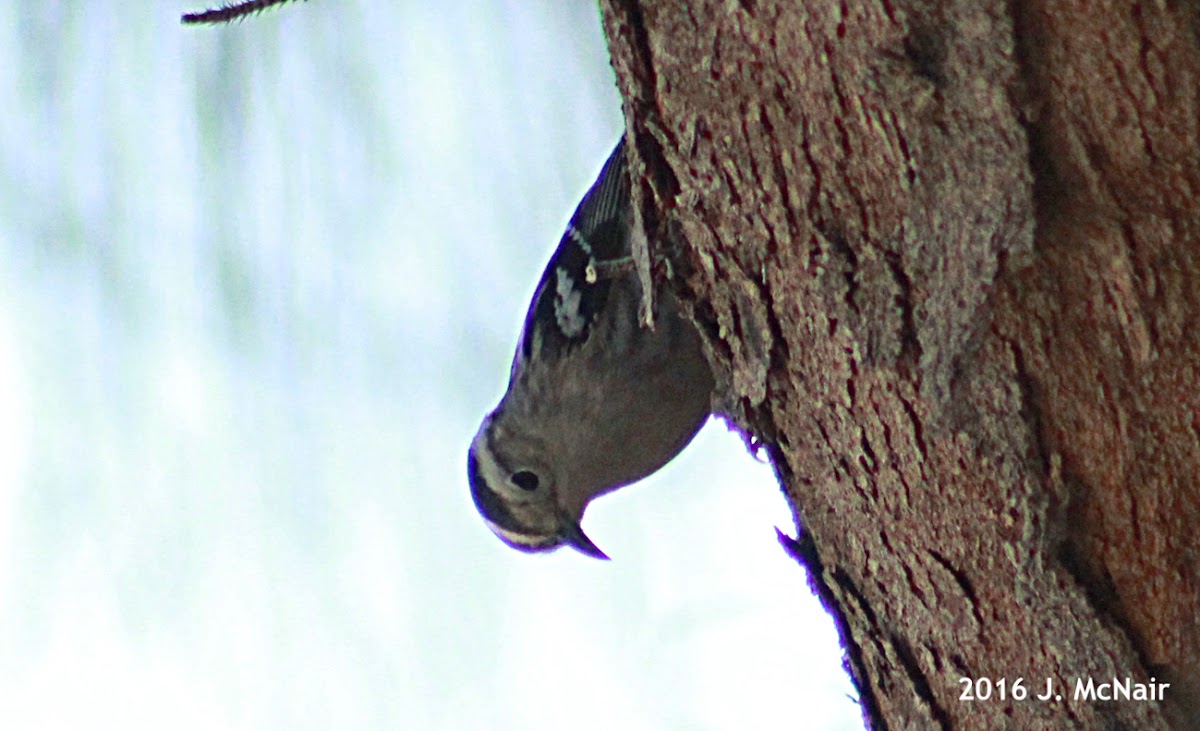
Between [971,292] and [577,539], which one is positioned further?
→ [577,539]

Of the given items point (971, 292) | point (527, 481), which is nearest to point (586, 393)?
point (527, 481)

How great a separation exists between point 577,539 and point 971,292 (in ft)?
5.37

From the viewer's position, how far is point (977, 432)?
3.64 ft

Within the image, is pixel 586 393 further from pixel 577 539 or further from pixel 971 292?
pixel 971 292

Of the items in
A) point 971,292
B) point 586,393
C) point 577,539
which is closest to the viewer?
point 971,292

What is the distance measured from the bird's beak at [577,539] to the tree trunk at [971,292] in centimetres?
122

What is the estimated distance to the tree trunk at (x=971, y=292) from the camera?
0.94m

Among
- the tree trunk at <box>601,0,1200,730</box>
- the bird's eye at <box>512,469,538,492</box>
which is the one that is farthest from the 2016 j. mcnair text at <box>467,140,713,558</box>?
the tree trunk at <box>601,0,1200,730</box>

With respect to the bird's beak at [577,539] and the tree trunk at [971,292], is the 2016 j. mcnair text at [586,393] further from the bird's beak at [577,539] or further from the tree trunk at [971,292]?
the tree trunk at [971,292]

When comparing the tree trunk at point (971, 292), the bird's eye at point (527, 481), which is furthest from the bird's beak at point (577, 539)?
Result: the tree trunk at point (971, 292)

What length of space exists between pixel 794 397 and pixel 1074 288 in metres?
0.39

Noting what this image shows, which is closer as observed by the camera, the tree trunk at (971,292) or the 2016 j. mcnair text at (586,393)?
the tree trunk at (971,292)

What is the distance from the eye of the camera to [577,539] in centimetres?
252

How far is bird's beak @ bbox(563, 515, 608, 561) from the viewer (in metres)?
2.52
